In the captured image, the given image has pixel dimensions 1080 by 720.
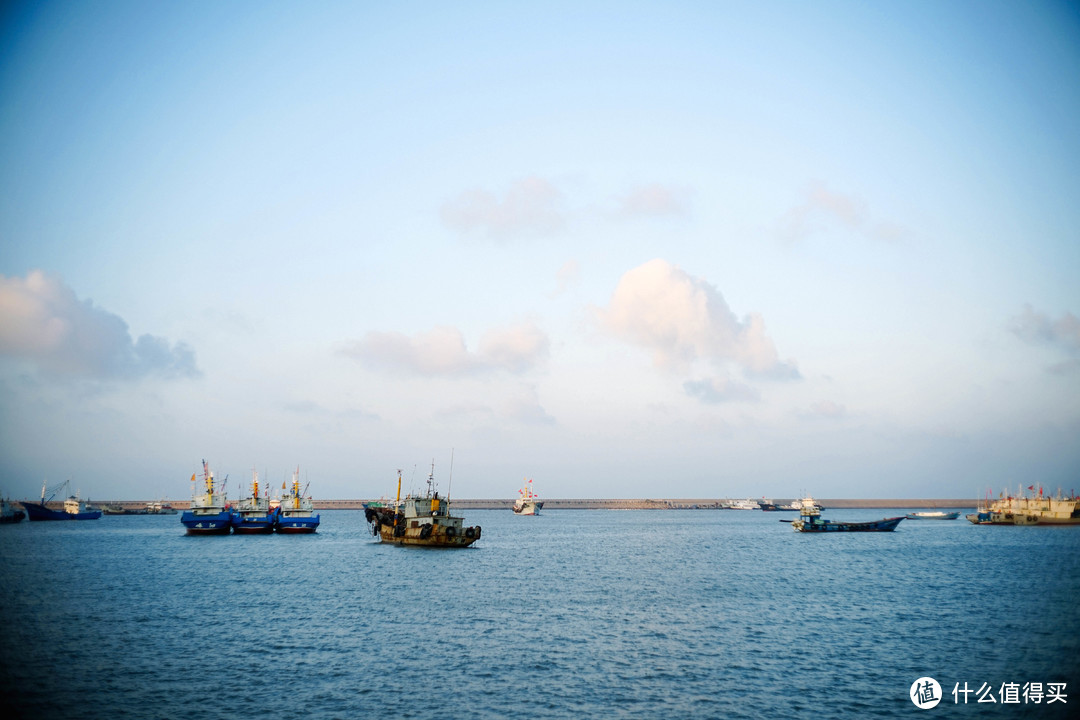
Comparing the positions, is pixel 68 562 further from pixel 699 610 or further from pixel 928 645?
pixel 928 645

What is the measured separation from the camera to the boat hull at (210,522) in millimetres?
122312

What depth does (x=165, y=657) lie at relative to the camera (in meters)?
35.1

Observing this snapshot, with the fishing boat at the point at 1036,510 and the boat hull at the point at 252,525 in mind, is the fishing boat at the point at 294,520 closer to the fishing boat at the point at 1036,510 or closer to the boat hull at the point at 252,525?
the boat hull at the point at 252,525

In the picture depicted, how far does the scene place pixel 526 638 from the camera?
4031 cm

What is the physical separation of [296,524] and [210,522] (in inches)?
560

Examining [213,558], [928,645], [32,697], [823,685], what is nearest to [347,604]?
[32,697]

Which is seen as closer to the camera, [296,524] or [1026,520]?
[296,524]

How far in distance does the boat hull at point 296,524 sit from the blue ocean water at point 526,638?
4725 cm

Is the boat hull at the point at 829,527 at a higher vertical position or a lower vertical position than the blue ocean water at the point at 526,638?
lower

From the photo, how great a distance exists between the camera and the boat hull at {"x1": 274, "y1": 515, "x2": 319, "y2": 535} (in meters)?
127

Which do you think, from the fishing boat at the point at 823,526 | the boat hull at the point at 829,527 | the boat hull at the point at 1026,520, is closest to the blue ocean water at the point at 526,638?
the boat hull at the point at 829,527

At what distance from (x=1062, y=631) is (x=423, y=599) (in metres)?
41.9

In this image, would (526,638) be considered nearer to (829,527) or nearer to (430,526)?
(430,526)

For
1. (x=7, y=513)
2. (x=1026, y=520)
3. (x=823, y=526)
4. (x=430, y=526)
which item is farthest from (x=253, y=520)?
(x=1026, y=520)
